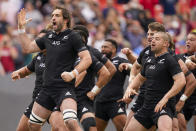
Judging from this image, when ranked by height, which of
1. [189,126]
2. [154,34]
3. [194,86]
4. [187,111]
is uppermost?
[154,34]

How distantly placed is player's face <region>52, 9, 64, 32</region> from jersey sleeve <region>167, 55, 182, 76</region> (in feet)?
6.77

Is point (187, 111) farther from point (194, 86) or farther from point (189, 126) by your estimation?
point (189, 126)

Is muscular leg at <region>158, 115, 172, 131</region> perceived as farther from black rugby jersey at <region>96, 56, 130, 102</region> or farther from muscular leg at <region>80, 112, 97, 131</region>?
black rugby jersey at <region>96, 56, 130, 102</region>

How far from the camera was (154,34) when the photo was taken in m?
12.0

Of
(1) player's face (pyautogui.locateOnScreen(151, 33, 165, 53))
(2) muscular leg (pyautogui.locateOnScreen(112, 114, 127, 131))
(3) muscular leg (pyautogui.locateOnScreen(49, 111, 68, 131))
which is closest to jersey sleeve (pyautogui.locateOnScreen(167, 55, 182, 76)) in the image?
(1) player's face (pyautogui.locateOnScreen(151, 33, 165, 53))

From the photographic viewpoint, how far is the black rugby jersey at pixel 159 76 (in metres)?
11.7

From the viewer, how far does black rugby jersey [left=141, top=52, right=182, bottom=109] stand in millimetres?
11711

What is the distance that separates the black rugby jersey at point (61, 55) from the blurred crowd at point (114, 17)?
6.81 metres

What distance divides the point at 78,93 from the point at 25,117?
3.92 ft

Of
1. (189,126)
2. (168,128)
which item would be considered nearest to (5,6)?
(189,126)

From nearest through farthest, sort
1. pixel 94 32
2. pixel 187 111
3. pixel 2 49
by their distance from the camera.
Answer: pixel 187 111, pixel 2 49, pixel 94 32

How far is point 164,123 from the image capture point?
1145cm

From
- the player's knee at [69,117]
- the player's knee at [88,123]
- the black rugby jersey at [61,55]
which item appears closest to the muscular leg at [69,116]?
the player's knee at [69,117]

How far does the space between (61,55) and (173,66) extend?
2011 mm
